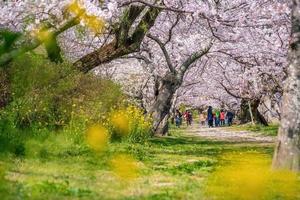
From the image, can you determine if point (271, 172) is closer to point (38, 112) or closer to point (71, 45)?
point (38, 112)

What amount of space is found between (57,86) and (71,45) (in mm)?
10796

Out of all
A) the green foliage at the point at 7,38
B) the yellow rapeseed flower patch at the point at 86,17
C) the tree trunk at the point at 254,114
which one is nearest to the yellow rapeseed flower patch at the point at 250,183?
the green foliage at the point at 7,38

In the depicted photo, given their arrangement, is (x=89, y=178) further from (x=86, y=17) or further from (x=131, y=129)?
(x=131, y=129)

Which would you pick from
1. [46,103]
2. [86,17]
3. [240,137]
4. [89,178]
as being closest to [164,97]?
[240,137]

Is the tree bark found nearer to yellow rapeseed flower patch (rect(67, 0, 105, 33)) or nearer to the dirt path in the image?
yellow rapeseed flower patch (rect(67, 0, 105, 33))

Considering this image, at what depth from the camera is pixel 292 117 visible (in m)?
11.0

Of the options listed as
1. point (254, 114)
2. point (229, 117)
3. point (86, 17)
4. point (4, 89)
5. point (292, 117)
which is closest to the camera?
point (86, 17)

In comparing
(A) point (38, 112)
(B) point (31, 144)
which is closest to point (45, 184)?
(B) point (31, 144)

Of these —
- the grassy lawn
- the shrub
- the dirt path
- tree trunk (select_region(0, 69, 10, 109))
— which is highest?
tree trunk (select_region(0, 69, 10, 109))

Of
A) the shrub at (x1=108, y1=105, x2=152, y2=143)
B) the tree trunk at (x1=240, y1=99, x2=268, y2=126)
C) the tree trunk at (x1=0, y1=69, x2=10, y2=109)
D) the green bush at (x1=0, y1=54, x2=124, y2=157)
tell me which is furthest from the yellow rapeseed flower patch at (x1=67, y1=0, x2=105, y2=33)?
the tree trunk at (x1=240, y1=99, x2=268, y2=126)

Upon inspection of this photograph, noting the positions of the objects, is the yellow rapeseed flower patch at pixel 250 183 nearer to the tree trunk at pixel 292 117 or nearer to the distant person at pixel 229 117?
the tree trunk at pixel 292 117

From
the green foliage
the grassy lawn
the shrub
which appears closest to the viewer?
the green foliage

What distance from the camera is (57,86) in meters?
15.8

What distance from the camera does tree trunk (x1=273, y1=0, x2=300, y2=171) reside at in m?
10.9
